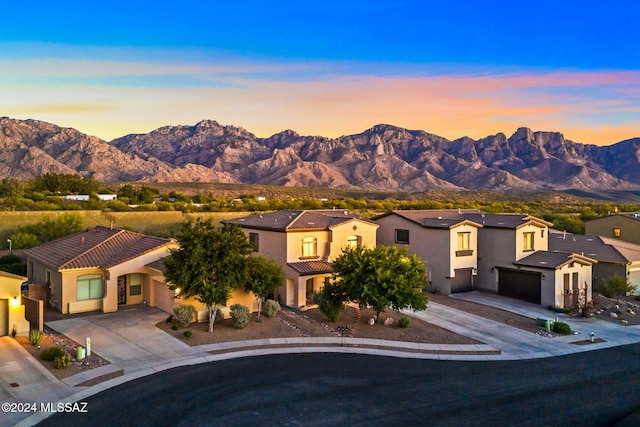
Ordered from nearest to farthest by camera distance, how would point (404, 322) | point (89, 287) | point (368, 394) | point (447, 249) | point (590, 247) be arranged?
1. point (368, 394)
2. point (404, 322)
3. point (89, 287)
4. point (447, 249)
5. point (590, 247)

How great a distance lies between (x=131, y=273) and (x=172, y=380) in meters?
11.8

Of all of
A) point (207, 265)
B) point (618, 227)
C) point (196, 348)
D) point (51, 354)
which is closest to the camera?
point (51, 354)

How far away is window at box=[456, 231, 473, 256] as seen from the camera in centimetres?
3641

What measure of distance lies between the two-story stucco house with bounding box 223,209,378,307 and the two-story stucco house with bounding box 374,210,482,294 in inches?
184

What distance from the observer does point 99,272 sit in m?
27.6

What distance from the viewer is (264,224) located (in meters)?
34.1

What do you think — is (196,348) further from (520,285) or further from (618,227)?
(618,227)

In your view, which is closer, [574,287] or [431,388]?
[431,388]

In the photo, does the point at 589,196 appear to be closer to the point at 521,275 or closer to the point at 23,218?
the point at 521,275

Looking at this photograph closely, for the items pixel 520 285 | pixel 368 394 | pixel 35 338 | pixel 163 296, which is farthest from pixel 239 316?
pixel 520 285

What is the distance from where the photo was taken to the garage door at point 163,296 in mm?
26328

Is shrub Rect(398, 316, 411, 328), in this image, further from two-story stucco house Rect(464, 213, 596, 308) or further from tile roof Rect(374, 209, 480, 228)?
two-story stucco house Rect(464, 213, 596, 308)

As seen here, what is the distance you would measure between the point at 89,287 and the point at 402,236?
2242 centimetres

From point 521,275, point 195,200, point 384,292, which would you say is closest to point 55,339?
point 384,292
